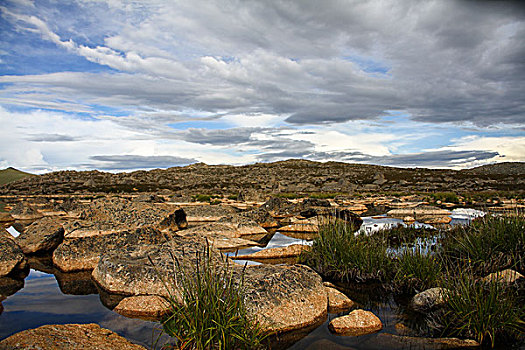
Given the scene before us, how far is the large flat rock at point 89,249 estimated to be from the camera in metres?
11.4

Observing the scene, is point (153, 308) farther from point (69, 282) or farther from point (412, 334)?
point (412, 334)

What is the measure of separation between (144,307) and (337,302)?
4307 mm

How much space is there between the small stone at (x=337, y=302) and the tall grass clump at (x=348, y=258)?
159cm

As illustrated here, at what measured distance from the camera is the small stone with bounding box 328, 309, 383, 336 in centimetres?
686

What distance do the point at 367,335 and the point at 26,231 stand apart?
13866 millimetres

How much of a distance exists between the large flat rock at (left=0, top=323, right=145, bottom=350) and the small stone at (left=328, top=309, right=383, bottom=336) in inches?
141

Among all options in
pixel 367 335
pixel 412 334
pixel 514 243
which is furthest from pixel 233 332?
pixel 514 243

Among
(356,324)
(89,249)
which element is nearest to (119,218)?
(89,249)

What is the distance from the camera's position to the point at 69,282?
10.3m

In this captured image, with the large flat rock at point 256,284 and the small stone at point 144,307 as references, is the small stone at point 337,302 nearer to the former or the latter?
the large flat rock at point 256,284

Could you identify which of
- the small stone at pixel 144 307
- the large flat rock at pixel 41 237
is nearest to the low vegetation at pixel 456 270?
the small stone at pixel 144 307

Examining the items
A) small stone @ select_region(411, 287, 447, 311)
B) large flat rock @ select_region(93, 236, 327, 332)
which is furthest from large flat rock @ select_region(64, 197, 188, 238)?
small stone @ select_region(411, 287, 447, 311)

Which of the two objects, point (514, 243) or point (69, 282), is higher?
point (514, 243)

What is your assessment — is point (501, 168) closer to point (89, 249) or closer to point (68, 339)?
point (89, 249)
